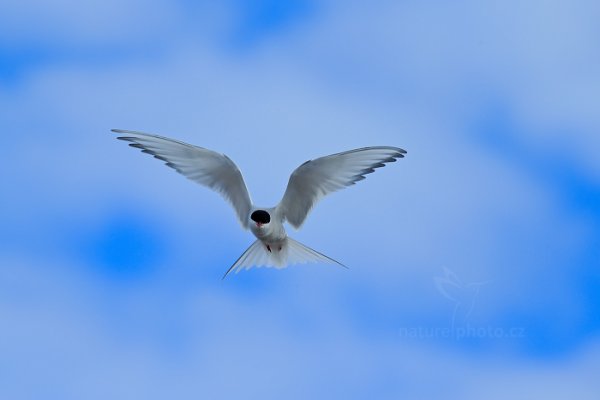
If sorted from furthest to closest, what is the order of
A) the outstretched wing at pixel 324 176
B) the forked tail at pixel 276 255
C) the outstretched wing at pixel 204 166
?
1. the forked tail at pixel 276 255
2. the outstretched wing at pixel 204 166
3. the outstretched wing at pixel 324 176

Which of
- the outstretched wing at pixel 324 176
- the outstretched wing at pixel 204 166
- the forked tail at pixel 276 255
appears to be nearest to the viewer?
the outstretched wing at pixel 324 176

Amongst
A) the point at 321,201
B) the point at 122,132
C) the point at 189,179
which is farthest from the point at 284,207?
the point at 122,132

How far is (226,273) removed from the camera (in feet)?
40.4

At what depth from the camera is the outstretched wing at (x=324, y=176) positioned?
1167 cm

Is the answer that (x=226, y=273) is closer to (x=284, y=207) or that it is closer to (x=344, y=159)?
(x=284, y=207)

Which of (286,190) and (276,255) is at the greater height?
(286,190)

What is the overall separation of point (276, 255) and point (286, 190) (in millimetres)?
891

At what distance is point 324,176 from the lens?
39.7 feet

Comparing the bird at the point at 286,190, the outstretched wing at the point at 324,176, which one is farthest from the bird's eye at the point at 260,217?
the outstretched wing at the point at 324,176

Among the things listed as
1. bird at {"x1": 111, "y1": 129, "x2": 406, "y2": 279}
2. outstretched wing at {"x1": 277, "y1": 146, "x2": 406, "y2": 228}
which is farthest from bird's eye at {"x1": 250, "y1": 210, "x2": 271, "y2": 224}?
outstretched wing at {"x1": 277, "y1": 146, "x2": 406, "y2": 228}

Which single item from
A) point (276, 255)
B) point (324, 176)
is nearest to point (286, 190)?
point (324, 176)

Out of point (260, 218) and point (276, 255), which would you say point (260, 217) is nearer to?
point (260, 218)

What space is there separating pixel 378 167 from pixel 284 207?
1338 mm

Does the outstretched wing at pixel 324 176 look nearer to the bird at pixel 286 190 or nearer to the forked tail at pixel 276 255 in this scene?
the bird at pixel 286 190
